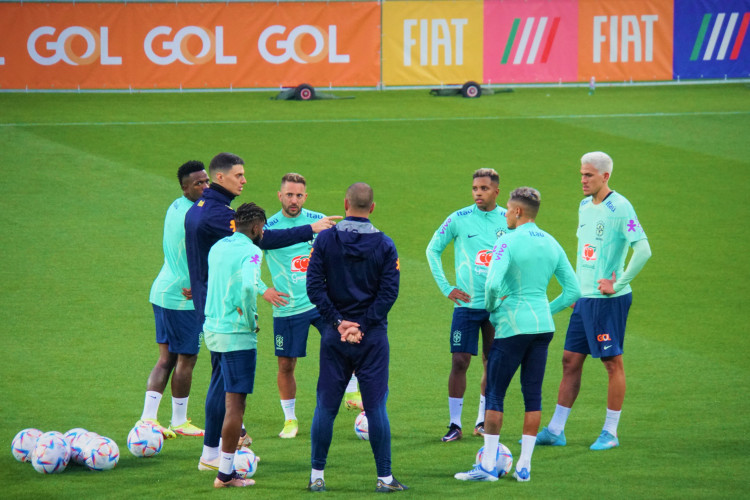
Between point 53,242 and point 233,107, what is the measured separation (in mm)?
10355

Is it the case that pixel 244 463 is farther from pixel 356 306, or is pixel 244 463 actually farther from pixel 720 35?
pixel 720 35

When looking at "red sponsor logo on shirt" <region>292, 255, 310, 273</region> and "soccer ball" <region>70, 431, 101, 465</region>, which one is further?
"red sponsor logo on shirt" <region>292, 255, 310, 273</region>

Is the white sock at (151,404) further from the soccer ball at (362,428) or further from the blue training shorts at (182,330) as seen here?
the soccer ball at (362,428)

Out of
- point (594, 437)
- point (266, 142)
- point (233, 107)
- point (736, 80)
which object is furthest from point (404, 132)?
point (594, 437)

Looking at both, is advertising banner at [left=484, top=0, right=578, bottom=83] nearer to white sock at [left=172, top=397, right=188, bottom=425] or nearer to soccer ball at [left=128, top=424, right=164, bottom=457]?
white sock at [left=172, top=397, right=188, bottom=425]

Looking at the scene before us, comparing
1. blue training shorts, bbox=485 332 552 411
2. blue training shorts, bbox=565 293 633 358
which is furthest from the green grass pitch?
blue training shorts, bbox=565 293 633 358

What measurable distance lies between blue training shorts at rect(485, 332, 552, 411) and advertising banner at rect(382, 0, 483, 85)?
21163 mm

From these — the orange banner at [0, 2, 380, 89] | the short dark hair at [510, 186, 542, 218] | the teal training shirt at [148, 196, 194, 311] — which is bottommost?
the teal training shirt at [148, 196, 194, 311]

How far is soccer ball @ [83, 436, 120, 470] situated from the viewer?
26.0 feet

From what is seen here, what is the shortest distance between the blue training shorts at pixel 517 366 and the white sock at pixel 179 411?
3.00 metres

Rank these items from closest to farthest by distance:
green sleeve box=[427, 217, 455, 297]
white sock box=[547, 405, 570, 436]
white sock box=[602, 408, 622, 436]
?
white sock box=[602, 408, 622, 436] < white sock box=[547, 405, 570, 436] < green sleeve box=[427, 217, 455, 297]

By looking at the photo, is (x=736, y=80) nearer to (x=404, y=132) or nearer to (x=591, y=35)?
(x=591, y=35)

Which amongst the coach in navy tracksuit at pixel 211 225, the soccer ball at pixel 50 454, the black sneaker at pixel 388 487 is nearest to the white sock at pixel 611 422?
the black sneaker at pixel 388 487

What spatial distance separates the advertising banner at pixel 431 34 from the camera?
27875 millimetres
